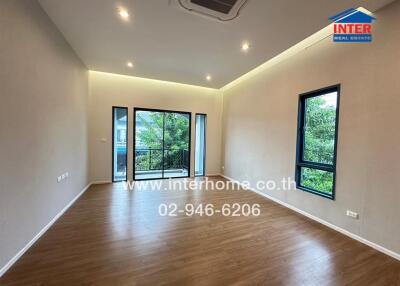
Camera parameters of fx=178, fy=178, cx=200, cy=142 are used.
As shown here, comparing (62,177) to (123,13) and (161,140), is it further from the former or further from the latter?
(161,140)

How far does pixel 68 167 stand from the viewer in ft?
11.0

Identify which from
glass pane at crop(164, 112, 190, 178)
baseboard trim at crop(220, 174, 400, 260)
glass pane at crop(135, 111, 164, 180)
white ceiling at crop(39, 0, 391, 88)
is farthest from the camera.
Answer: glass pane at crop(164, 112, 190, 178)

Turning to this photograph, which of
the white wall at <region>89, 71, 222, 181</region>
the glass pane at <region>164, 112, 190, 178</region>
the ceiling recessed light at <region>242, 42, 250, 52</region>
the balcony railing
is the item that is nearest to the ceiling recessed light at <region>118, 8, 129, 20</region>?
the ceiling recessed light at <region>242, 42, 250, 52</region>

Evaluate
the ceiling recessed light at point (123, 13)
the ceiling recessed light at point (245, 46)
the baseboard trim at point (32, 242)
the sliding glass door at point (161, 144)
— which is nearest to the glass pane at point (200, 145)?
the sliding glass door at point (161, 144)

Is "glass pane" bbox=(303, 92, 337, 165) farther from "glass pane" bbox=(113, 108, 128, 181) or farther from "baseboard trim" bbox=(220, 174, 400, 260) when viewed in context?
"glass pane" bbox=(113, 108, 128, 181)

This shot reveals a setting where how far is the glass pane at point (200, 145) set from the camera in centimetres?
636

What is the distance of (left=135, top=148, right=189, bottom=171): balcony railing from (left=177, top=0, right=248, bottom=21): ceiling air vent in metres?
4.11

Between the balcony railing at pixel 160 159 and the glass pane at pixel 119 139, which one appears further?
the balcony railing at pixel 160 159

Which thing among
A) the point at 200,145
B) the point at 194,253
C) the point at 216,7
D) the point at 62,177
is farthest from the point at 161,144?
the point at 216,7

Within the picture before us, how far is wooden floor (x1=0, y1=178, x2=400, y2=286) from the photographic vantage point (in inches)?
68.6

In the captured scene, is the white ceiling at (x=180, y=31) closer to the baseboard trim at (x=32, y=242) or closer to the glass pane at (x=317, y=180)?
the glass pane at (x=317, y=180)

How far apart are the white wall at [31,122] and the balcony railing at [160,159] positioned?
230 centimetres

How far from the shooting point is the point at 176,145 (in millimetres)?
5965

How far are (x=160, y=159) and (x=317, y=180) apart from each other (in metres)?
4.28
